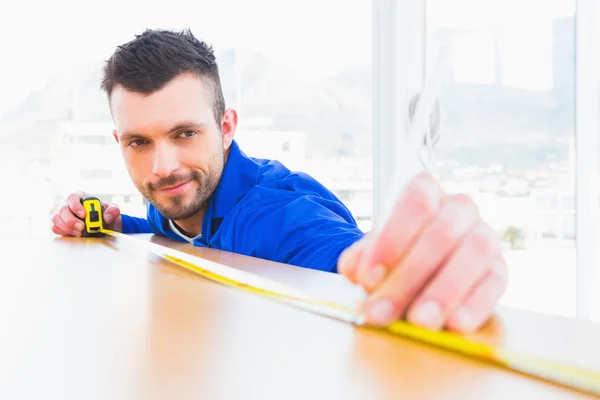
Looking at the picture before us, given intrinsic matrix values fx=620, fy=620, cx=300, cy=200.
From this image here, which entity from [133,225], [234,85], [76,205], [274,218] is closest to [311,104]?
[234,85]

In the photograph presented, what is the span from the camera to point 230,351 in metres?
0.35

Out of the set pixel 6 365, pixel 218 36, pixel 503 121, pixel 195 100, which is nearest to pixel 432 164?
pixel 6 365

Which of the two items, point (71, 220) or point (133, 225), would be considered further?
point (133, 225)

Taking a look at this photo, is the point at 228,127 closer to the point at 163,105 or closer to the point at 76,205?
the point at 163,105

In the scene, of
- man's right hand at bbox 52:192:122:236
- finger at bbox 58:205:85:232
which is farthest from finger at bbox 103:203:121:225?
finger at bbox 58:205:85:232

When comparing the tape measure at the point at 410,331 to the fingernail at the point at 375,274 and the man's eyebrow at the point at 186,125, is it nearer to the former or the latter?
the fingernail at the point at 375,274

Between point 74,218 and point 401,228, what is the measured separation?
3.98ft

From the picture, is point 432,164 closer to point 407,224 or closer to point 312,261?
point 407,224

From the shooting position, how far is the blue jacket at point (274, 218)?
898mm

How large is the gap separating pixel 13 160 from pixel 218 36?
137cm

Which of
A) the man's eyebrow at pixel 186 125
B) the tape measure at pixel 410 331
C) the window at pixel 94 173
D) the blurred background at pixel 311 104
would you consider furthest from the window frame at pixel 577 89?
the window at pixel 94 173

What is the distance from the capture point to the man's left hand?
14.6 inches

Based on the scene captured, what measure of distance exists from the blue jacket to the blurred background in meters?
1.33

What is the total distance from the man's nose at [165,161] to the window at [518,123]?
4.16 ft
